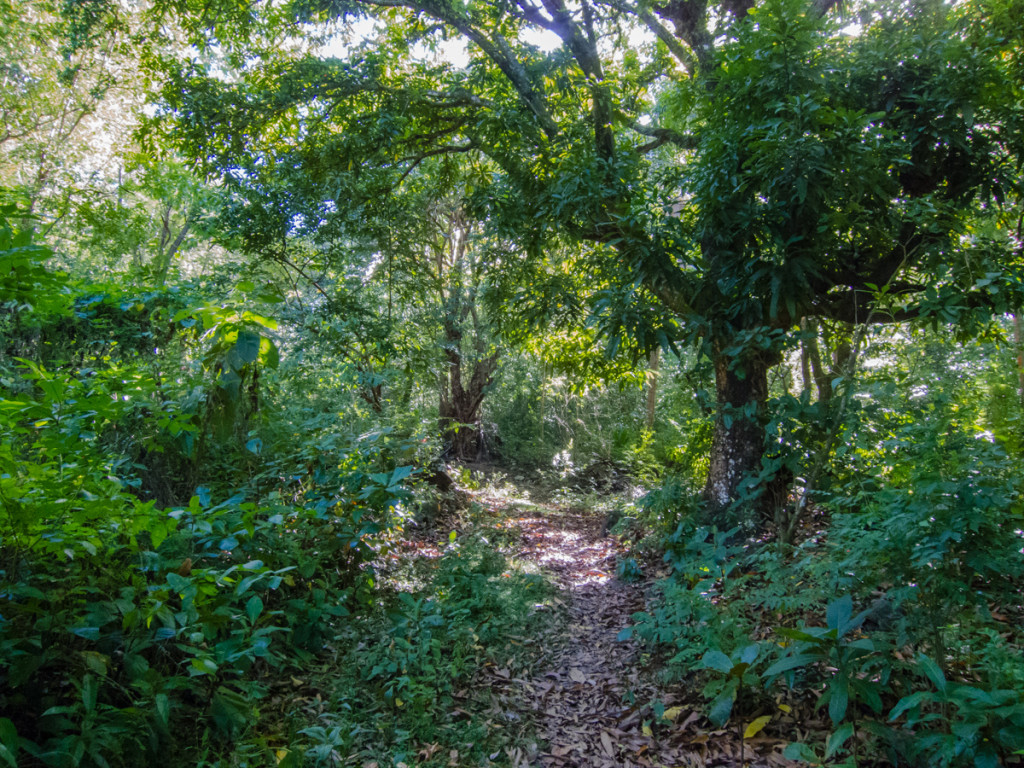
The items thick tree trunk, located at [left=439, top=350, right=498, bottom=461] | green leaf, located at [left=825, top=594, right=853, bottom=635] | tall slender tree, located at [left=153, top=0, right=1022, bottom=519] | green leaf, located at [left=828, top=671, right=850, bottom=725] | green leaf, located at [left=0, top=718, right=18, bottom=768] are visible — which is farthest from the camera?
thick tree trunk, located at [left=439, top=350, right=498, bottom=461]

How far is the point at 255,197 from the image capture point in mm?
5668

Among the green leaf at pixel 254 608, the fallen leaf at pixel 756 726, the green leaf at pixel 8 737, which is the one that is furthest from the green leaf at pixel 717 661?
the green leaf at pixel 8 737

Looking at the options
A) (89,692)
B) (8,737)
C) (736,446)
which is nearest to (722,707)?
(89,692)

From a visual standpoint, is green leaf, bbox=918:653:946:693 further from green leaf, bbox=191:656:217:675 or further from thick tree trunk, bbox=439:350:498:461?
thick tree trunk, bbox=439:350:498:461

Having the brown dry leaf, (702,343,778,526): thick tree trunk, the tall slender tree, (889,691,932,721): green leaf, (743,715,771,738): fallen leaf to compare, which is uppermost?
the tall slender tree

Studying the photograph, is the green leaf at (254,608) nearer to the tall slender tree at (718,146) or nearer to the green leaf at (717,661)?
the green leaf at (717,661)

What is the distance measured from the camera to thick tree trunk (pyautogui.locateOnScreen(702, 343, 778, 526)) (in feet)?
16.5

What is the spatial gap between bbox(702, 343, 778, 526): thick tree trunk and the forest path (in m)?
1.12

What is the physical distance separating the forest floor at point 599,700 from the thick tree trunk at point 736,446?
937mm

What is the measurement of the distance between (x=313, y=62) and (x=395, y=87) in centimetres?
86

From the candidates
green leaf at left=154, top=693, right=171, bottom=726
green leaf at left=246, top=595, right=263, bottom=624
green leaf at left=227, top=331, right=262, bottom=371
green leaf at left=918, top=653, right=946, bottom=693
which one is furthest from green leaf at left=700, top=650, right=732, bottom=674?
green leaf at left=227, top=331, right=262, bottom=371

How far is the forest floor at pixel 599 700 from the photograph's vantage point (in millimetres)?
2543

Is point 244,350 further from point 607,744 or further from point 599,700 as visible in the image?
point 599,700

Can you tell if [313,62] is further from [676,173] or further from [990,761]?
[990,761]
